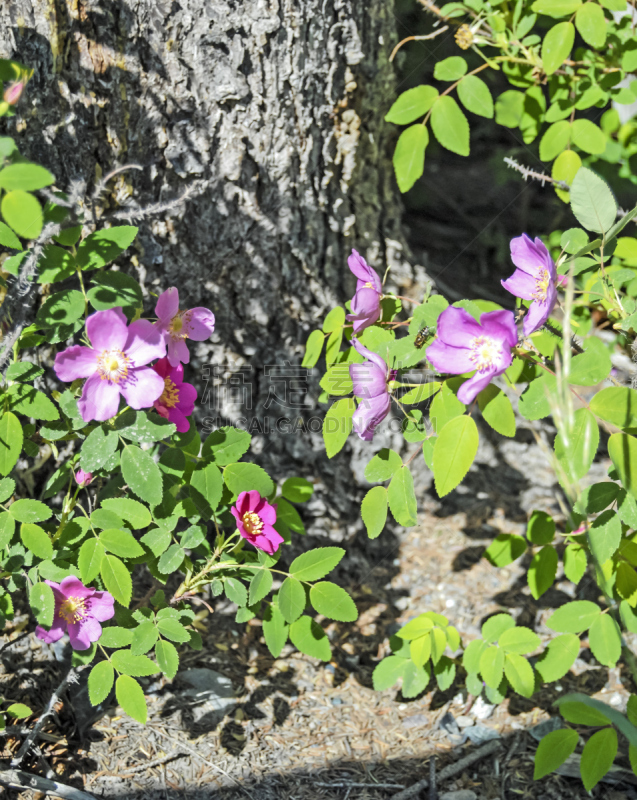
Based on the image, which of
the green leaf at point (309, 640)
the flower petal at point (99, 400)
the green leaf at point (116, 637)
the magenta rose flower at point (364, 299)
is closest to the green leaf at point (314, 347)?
the magenta rose flower at point (364, 299)

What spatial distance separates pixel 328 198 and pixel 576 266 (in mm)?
890

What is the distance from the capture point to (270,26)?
5.27ft

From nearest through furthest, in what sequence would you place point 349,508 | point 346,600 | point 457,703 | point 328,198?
point 346,600 → point 457,703 → point 328,198 → point 349,508

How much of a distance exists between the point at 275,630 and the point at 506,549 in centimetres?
63

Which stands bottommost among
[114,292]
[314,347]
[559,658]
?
[559,658]

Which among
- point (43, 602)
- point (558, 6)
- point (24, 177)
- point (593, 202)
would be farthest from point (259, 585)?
point (558, 6)

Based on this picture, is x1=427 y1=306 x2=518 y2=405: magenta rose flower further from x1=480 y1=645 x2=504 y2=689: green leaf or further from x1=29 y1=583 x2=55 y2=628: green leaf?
x1=29 y1=583 x2=55 y2=628: green leaf

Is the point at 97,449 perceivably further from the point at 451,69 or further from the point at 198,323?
the point at 451,69

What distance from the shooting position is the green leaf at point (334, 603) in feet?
4.33

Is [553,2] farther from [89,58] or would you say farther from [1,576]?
[1,576]

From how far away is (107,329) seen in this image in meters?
1.13

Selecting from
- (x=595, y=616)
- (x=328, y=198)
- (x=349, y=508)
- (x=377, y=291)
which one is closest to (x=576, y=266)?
(x=377, y=291)

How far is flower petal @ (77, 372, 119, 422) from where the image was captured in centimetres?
114

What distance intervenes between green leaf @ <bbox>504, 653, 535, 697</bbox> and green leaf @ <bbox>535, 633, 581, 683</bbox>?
25 mm
